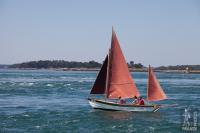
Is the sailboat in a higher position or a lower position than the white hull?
higher

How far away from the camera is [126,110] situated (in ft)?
153

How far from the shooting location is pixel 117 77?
160 ft

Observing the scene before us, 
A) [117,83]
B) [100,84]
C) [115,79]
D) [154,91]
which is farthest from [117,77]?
[154,91]

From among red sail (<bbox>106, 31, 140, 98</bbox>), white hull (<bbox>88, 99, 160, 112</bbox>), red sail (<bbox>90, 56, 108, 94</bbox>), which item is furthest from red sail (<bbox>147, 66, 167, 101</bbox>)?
red sail (<bbox>90, 56, 108, 94</bbox>)

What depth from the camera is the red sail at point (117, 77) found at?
159 ft

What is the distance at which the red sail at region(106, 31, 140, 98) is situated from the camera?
48344 mm

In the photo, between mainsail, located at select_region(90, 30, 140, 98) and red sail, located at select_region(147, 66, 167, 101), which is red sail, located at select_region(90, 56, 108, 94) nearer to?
mainsail, located at select_region(90, 30, 140, 98)

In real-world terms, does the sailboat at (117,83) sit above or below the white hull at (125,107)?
above

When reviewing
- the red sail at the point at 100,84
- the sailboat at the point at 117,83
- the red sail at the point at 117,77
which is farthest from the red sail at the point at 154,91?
the red sail at the point at 100,84

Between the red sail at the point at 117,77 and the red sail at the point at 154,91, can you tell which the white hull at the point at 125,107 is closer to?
the red sail at the point at 117,77

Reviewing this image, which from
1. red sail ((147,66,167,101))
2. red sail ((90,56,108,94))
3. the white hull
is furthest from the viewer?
red sail ((90,56,108,94))

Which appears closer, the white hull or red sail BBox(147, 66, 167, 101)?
the white hull

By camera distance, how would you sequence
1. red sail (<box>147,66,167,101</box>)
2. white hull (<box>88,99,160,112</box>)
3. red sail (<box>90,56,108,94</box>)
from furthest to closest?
red sail (<box>90,56,108,94</box>) → red sail (<box>147,66,167,101</box>) → white hull (<box>88,99,160,112</box>)

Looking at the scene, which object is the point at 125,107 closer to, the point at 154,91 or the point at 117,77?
the point at 117,77
